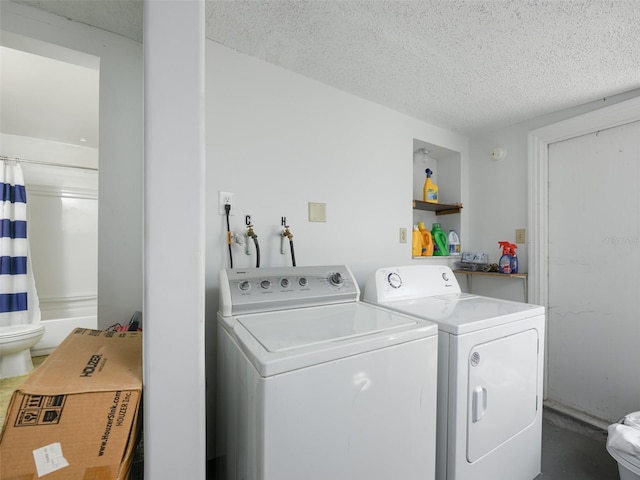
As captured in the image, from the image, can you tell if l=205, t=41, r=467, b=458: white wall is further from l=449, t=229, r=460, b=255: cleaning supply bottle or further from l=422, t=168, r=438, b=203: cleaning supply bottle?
l=449, t=229, r=460, b=255: cleaning supply bottle

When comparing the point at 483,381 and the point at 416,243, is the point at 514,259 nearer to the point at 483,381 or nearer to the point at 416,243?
the point at 416,243

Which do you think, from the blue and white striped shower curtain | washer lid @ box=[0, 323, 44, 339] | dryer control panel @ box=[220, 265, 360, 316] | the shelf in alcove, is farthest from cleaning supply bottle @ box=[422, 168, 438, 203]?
the blue and white striped shower curtain

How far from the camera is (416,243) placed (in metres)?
2.39

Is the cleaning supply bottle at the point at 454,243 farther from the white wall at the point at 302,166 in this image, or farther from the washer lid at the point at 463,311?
the washer lid at the point at 463,311

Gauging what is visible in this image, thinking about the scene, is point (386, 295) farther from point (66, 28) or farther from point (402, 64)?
point (66, 28)

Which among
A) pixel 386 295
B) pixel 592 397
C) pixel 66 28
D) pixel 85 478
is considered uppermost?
pixel 66 28

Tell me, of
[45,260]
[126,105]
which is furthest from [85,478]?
[45,260]

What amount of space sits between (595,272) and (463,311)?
1429 mm

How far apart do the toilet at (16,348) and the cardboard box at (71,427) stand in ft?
7.57

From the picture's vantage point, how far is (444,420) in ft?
3.92

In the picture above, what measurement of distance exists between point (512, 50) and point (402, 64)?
1.87 ft

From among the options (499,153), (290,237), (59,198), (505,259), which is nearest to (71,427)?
(290,237)

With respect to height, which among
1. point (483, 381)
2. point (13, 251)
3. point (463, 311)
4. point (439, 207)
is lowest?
point (483, 381)

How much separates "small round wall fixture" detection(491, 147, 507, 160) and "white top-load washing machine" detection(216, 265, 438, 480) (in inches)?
79.5
